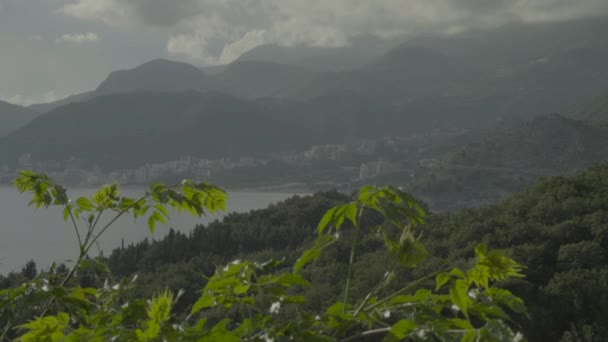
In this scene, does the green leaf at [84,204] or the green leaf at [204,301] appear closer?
the green leaf at [204,301]

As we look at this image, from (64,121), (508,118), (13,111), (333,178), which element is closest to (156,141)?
(64,121)

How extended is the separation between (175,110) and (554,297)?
156388 mm

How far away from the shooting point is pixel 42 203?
1460mm

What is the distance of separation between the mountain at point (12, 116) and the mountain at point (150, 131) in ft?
103

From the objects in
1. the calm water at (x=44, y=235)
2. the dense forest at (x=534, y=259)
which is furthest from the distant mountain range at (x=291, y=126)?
the dense forest at (x=534, y=259)

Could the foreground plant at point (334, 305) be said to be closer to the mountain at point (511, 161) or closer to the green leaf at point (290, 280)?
the green leaf at point (290, 280)

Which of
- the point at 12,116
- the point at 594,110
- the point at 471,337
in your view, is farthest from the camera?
the point at 12,116

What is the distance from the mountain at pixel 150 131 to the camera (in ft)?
401

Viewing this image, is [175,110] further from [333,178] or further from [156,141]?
[333,178]

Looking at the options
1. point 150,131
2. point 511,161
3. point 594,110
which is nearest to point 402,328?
point 511,161

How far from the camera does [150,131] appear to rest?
145 m

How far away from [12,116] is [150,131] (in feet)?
180

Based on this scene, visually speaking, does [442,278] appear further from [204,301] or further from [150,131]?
[150,131]

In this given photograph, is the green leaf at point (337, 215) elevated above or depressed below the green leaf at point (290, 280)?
above
